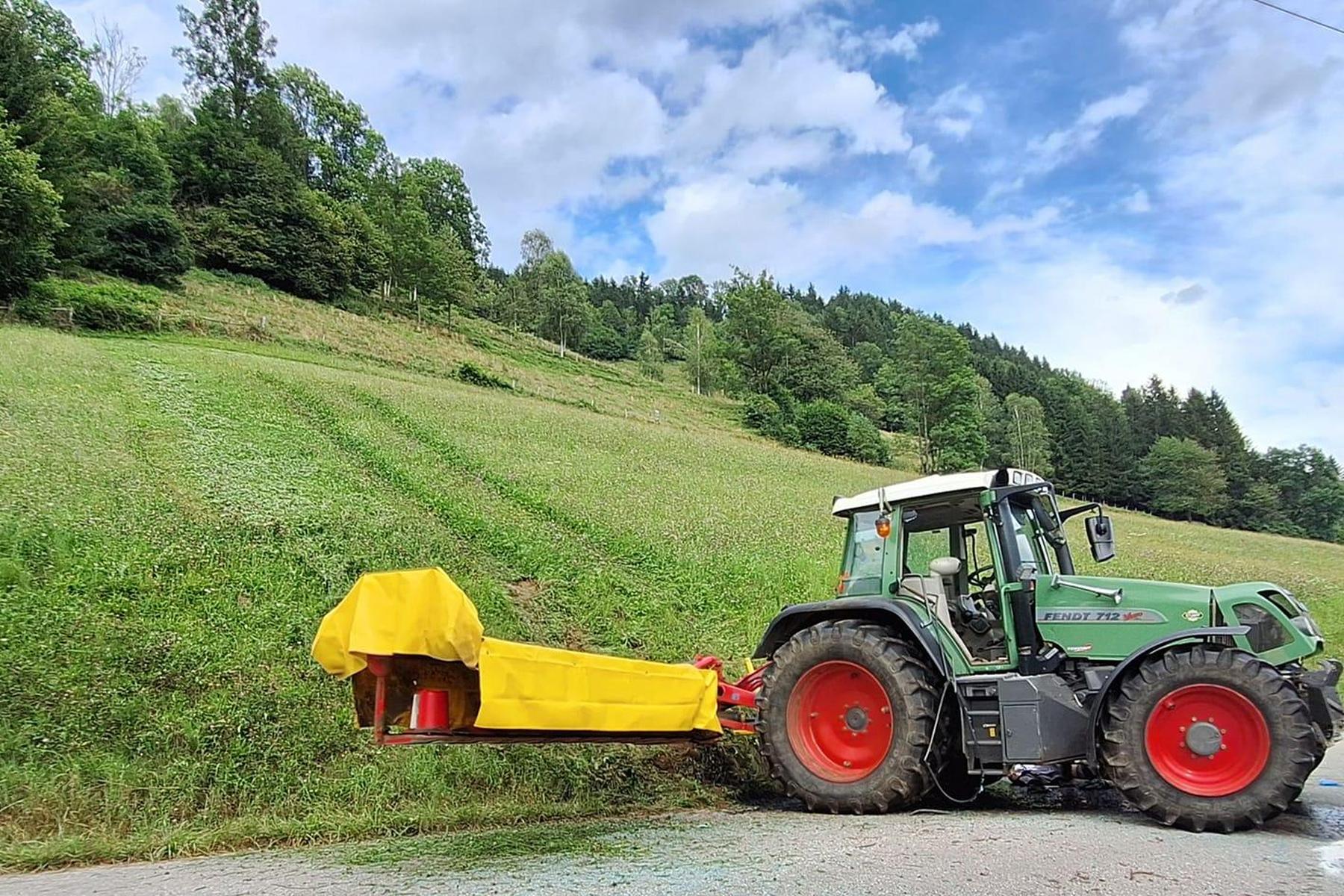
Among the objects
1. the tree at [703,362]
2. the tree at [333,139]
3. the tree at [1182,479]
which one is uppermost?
the tree at [333,139]

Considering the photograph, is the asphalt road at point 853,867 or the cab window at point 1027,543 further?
the cab window at point 1027,543

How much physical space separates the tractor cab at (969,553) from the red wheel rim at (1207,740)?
2.95 feet

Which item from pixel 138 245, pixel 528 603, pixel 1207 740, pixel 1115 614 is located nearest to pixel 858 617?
pixel 1115 614

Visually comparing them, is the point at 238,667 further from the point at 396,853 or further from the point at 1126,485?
the point at 1126,485

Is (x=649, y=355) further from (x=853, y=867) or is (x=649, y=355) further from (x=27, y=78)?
(x=853, y=867)

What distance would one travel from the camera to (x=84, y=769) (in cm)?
587

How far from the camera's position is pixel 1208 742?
5172 mm

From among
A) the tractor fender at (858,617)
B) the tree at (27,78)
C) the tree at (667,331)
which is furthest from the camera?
the tree at (667,331)

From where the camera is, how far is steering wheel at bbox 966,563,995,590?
6.78m

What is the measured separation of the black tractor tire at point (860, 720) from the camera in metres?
5.78

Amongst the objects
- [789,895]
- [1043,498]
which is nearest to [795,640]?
[1043,498]

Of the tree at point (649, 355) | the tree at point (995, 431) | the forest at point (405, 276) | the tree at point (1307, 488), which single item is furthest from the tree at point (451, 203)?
the tree at point (1307, 488)

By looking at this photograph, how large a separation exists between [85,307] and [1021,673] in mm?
39560

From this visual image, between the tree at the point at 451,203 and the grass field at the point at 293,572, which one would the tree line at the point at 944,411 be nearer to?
the tree at the point at 451,203
